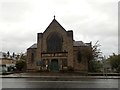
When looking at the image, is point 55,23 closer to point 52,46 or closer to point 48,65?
point 52,46

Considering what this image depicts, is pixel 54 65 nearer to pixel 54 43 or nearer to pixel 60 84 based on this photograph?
pixel 54 43

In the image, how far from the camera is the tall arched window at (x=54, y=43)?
61.0m

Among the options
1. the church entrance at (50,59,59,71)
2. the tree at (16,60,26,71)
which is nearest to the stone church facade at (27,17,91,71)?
the church entrance at (50,59,59,71)

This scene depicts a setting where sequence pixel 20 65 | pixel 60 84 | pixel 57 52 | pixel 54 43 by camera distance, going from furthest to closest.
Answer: pixel 20 65 < pixel 54 43 < pixel 57 52 < pixel 60 84

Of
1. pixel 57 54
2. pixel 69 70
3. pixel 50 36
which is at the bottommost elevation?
pixel 69 70

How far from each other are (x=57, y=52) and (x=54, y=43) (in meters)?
2.81

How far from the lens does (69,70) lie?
57.2m

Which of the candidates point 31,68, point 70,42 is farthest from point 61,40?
point 31,68

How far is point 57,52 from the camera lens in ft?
196

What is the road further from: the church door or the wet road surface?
the church door

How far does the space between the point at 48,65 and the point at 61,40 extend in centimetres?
692

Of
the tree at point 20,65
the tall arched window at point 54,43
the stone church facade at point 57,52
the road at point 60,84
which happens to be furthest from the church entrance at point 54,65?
the road at point 60,84

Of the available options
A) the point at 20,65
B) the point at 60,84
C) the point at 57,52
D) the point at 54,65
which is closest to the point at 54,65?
the point at 54,65

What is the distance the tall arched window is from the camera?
6103cm
